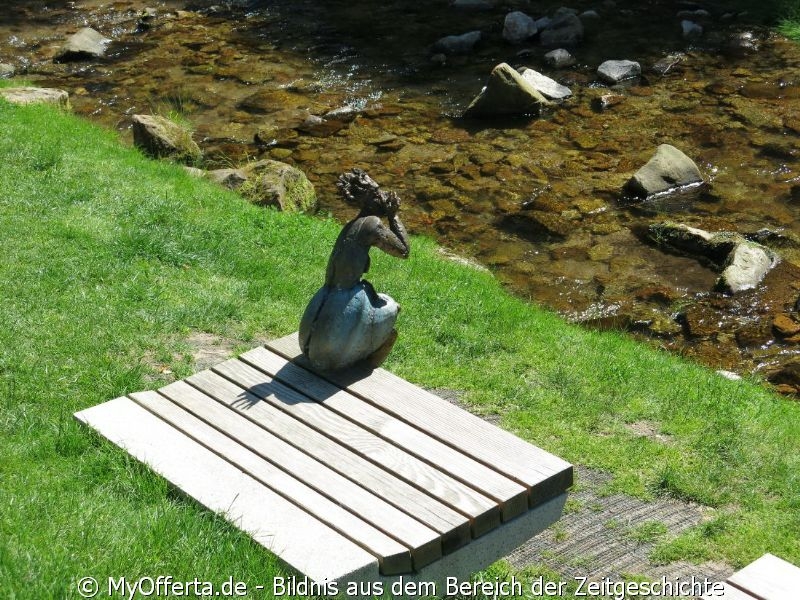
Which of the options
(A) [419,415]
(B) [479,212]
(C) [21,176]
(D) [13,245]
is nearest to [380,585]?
(A) [419,415]

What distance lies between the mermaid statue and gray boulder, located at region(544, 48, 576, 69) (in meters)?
9.62

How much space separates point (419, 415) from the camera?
4668 millimetres

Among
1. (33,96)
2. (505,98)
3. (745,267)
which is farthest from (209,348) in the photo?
(505,98)

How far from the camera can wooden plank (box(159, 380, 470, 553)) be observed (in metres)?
3.98

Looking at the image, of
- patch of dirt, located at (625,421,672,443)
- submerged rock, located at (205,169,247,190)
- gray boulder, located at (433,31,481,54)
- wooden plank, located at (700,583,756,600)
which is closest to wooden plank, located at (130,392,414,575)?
wooden plank, located at (700,583,756,600)

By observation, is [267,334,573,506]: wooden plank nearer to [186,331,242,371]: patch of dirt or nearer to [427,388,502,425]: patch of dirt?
[427,388,502,425]: patch of dirt

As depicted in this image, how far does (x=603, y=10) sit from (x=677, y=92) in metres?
3.60

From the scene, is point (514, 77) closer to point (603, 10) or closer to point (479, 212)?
point (479, 212)

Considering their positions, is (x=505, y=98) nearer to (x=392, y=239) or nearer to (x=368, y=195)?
(x=368, y=195)

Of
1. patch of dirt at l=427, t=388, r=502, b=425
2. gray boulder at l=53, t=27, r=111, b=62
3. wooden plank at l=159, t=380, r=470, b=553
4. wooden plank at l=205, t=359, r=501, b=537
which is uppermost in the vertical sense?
wooden plank at l=159, t=380, r=470, b=553

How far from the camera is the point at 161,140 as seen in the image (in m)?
10.9

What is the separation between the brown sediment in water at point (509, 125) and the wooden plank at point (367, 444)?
4.19 metres

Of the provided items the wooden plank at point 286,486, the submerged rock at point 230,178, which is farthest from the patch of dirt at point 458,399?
the submerged rock at point 230,178

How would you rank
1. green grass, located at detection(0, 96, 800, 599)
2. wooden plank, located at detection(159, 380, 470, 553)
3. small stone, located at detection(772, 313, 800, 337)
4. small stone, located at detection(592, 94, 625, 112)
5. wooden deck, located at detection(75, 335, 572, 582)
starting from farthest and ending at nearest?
small stone, located at detection(592, 94, 625, 112)
small stone, located at detection(772, 313, 800, 337)
green grass, located at detection(0, 96, 800, 599)
wooden plank, located at detection(159, 380, 470, 553)
wooden deck, located at detection(75, 335, 572, 582)
